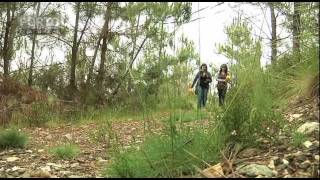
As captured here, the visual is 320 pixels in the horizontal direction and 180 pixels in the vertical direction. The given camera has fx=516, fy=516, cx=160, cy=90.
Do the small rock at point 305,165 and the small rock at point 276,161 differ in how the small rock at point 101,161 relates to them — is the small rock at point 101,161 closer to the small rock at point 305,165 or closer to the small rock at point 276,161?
the small rock at point 276,161

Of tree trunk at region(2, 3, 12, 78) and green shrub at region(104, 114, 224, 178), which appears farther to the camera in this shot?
tree trunk at region(2, 3, 12, 78)

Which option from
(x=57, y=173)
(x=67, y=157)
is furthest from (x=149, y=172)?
(x=67, y=157)

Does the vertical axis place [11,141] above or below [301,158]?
below

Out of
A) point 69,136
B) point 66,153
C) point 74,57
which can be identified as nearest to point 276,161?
point 66,153

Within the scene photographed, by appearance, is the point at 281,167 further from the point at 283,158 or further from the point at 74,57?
the point at 74,57

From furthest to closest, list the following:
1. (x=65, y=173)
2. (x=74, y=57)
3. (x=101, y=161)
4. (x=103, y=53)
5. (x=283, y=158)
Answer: (x=74, y=57) < (x=103, y=53) < (x=101, y=161) < (x=65, y=173) < (x=283, y=158)

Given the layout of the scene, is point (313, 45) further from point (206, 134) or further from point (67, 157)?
point (67, 157)

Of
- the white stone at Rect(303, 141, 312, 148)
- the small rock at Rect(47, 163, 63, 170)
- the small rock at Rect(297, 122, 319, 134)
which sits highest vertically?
the small rock at Rect(297, 122, 319, 134)

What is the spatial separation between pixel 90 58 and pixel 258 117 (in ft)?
37.8

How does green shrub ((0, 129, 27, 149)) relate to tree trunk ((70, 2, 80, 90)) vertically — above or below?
below

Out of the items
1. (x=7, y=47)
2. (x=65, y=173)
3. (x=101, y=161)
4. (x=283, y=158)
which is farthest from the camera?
A: (x=7, y=47)

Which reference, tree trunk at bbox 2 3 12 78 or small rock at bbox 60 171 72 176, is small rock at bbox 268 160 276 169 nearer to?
small rock at bbox 60 171 72 176

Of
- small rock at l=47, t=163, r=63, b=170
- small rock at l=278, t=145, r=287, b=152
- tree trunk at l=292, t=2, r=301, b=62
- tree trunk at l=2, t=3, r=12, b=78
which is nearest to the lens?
small rock at l=278, t=145, r=287, b=152

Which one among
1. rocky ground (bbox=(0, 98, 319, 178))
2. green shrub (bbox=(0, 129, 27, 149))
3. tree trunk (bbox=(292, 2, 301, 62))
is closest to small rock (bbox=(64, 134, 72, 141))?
green shrub (bbox=(0, 129, 27, 149))
